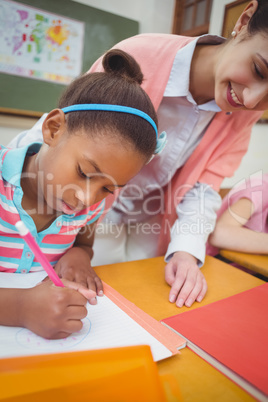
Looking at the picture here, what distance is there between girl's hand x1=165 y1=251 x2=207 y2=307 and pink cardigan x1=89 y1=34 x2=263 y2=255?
0.31m

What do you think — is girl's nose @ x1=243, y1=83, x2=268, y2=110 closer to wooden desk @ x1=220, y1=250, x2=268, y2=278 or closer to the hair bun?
the hair bun

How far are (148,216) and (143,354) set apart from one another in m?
0.82

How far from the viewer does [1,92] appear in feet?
4.91

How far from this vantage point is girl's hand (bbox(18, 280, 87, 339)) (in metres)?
0.38

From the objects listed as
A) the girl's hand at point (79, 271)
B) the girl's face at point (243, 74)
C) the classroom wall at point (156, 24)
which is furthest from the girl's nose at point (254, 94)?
the classroom wall at point (156, 24)

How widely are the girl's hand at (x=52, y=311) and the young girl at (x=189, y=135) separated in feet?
0.73

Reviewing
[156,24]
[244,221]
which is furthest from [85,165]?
[156,24]

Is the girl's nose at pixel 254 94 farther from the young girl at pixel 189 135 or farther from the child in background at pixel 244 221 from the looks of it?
the child in background at pixel 244 221

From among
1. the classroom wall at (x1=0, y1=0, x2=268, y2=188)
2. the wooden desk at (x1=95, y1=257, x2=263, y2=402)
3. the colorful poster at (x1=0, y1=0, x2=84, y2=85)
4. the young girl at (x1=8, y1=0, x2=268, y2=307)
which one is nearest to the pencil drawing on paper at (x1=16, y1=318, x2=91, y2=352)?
the wooden desk at (x1=95, y1=257, x2=263, y2=402)

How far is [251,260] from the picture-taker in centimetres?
81

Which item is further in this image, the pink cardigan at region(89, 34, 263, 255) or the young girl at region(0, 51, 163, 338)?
the pink cardigan at region(89, 34, 263, 255)

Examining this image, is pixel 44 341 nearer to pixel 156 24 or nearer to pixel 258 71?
pixel 258 71

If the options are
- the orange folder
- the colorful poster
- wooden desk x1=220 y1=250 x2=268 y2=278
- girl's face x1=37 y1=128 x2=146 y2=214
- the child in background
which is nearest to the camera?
→ the orange folder

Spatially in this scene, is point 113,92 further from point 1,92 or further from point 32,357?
point 1,92
